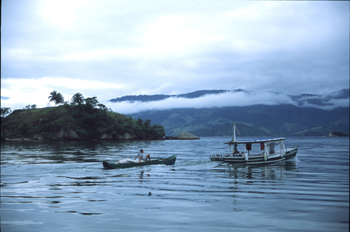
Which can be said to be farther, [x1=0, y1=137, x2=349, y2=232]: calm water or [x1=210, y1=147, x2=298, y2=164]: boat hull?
[x1=210, y1=147, x2=298, y2=164]: boat hull

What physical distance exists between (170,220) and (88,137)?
644 feet

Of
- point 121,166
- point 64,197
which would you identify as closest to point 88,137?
point 121,166

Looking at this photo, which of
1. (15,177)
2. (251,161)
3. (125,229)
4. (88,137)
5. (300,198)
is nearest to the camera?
(125,229)

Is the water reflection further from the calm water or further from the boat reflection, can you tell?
the calm water

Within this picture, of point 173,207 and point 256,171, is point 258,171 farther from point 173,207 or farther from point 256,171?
point 173,207

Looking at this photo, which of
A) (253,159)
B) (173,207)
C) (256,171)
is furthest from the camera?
(253,159)

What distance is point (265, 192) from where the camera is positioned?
2052 centimetres

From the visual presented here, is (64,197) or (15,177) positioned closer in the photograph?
(64,197)

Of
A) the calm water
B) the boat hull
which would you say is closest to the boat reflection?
the boat hull

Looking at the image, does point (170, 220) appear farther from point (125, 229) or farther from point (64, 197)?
point (64, 197)

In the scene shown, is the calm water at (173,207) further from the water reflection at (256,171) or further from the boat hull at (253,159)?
the boat hull at (253,159)

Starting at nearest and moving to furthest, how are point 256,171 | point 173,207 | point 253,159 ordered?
point 173,207
point 256,171
point 253,159

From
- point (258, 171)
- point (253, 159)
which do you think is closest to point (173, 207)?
point (258, 171)

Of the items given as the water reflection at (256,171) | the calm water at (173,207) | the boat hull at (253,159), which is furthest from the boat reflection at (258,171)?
the calm water at (173,207)
